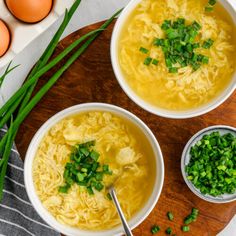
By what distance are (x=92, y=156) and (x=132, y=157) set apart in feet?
0.63

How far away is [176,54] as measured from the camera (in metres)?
2.27

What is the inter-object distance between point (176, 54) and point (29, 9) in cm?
79

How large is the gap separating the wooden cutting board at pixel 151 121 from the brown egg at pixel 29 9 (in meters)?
0.21

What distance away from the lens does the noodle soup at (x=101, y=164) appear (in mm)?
2322

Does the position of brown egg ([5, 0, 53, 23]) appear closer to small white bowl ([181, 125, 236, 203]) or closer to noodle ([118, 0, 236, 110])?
noodle ([118, 0, 236, 110])

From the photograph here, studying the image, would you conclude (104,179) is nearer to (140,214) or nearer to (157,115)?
(140,214)

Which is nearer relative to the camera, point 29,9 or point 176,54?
point 176,54

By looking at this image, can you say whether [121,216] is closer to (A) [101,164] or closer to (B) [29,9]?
(A) [101,164]

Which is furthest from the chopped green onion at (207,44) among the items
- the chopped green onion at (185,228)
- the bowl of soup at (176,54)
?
the chopped green onion at (185,228)

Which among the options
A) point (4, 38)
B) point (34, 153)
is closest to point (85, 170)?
point (34, 153)

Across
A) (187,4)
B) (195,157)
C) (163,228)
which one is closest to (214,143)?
(195,157)

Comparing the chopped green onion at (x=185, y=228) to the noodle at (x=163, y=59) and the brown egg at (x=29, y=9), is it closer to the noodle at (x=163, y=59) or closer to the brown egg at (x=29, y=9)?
the noodle at (x=163, y=59)

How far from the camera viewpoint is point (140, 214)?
2352mm

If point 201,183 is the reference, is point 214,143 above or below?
above
